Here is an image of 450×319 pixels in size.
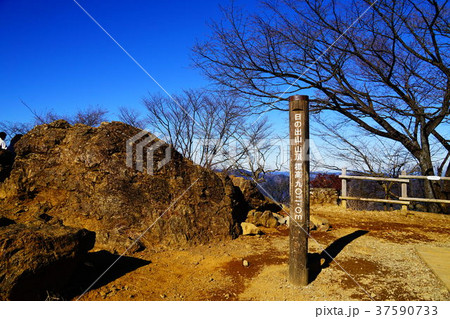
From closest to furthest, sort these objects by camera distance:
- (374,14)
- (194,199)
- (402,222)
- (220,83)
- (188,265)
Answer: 1. (188,265)
2. (194,199)
3. (402,222)
4. (374,14)
5. (220,83)

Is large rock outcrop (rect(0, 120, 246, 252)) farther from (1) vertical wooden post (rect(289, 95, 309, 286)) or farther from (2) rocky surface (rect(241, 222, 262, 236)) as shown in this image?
(1) vertical wooden post (rect(289, 95, 309, 286))

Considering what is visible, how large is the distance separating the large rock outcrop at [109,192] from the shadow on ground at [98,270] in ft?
1.80

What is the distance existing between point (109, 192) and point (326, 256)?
3.79 metres

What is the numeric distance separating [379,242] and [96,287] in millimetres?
4874

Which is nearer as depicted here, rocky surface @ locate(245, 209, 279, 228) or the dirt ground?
the dirt ground

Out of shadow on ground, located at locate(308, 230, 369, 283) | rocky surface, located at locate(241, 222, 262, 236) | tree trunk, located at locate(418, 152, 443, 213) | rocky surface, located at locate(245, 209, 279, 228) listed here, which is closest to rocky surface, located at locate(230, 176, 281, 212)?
rocky surface, located at locate(245, 209, 279, 228)

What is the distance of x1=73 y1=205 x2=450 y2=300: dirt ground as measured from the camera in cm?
340

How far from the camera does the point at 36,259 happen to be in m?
3.04

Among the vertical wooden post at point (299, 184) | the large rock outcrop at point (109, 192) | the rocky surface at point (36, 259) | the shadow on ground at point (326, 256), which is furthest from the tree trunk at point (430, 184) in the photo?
the rocky surface at point (36, 259)

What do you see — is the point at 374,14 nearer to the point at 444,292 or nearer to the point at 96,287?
the point at 444,292

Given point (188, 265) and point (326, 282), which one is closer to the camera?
point (326, 282)

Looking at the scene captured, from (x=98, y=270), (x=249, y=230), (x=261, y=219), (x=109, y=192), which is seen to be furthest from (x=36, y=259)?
(x=261, y=219)

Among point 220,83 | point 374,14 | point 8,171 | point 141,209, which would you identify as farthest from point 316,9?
point 8,171

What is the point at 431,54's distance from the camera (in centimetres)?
897
